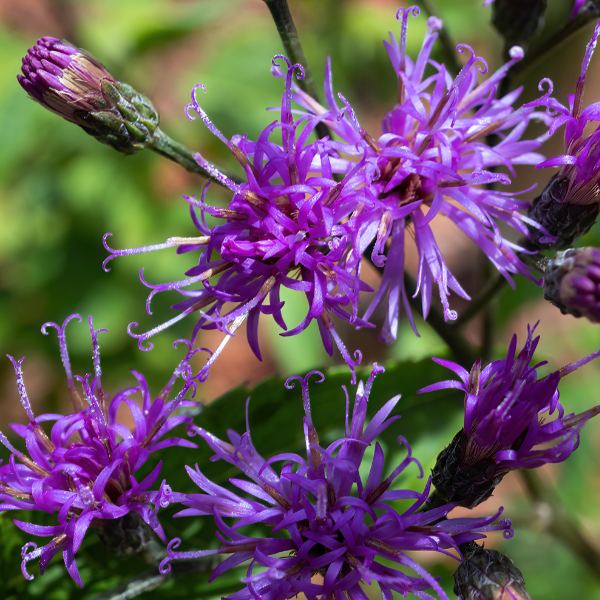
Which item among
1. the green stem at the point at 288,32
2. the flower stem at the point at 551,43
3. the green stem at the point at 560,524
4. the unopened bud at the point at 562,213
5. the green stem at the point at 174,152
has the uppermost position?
the flower stem at the point at 551,43

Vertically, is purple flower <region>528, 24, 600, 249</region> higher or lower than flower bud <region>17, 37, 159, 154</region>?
higher

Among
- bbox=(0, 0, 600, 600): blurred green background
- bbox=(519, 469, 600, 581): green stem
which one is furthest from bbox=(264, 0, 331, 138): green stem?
bbox=(519, 469, 600, 581): green stem

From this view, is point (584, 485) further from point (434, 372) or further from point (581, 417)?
point (581, 417)

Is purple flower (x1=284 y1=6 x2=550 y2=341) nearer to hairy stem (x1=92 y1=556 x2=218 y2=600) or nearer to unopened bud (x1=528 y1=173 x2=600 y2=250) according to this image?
unopened bud (x1=528 y1=173 x2=600 y2=250)

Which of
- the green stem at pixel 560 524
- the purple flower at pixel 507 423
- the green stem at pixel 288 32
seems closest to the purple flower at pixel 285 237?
the green stem at pixel 288 32

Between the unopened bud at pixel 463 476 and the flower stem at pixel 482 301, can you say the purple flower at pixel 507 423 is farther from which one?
the flower stem at pixel 482 301

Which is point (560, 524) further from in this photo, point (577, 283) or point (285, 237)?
point (285, 237)

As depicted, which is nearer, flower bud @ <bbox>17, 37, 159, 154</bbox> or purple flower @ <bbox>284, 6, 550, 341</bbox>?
purple flower @ <bbox>284, 6, 550, 341</bbox>
